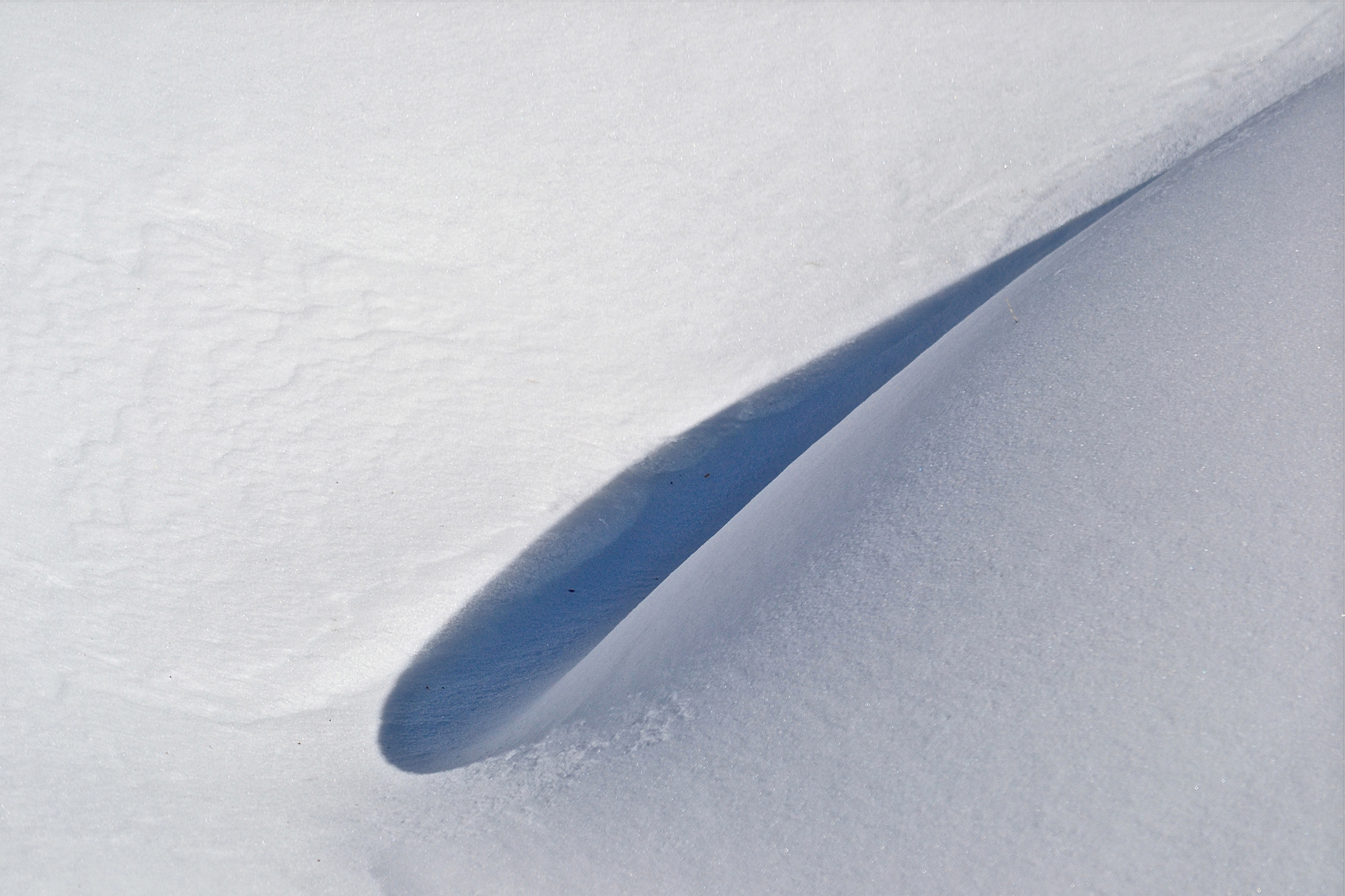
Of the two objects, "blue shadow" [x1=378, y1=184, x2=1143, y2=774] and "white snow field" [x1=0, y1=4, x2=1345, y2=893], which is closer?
"white snow field" [x1=0, y1=4, x2=1345, y2=893]

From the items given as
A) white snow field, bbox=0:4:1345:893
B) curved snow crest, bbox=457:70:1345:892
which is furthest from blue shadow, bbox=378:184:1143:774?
curved snow crest, bbox=457:70:1345:892

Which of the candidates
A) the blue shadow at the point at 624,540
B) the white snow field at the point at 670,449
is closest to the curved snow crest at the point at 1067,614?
the white snow field at the point at 670,449

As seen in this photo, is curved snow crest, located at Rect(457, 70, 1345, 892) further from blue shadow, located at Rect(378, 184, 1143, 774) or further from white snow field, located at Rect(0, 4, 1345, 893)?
blue shadow, located at Rect(378, 184, 1143, 774)

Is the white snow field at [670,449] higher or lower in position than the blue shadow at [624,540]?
higher

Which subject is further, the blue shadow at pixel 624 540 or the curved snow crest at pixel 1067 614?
the blue shadow at pixel 624 540

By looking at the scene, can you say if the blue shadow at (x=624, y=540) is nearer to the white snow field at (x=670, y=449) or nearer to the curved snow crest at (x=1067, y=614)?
the white snow field at (x=670, y=449)

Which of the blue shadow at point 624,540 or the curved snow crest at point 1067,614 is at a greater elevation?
the curved snow crest at point 1067,614

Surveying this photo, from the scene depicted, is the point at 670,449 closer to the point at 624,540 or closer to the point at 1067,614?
the point at 624,540

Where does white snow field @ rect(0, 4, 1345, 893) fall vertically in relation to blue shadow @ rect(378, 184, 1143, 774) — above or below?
above
